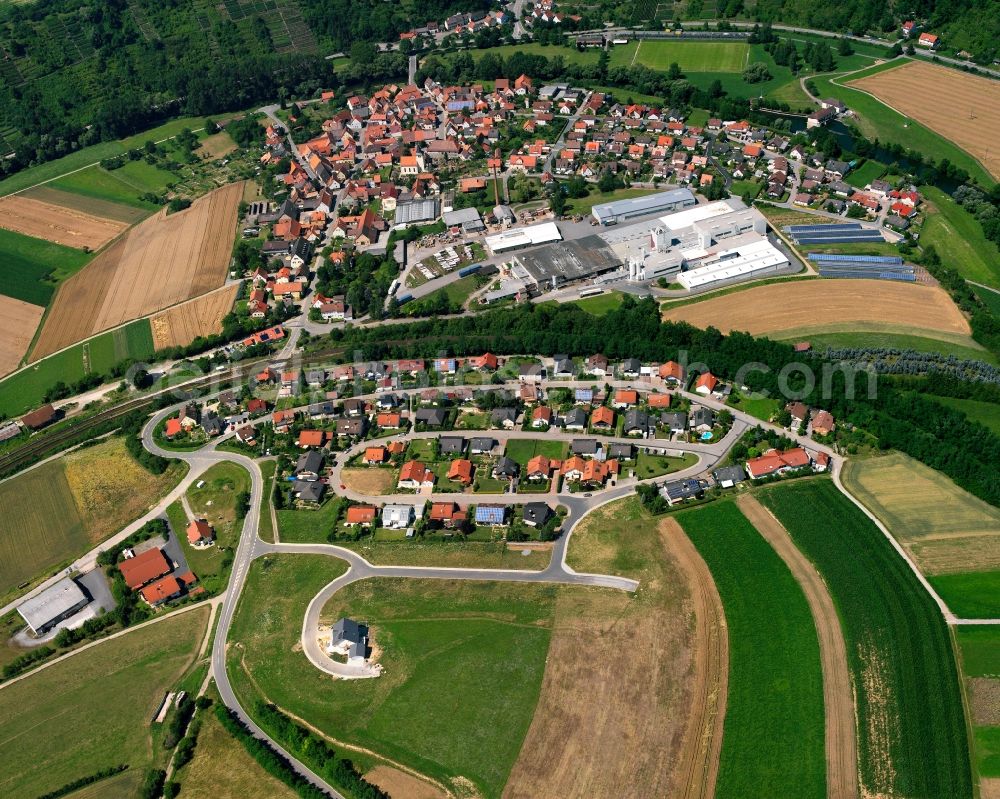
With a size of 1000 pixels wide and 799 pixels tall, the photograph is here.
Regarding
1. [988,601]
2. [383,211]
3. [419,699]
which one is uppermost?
[383,211]

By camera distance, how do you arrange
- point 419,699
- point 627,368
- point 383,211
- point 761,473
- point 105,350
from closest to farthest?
point 419,699 < point 761,473 < point 627,368 < point 105,350 < point 383,211

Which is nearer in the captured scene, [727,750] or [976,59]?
[727,750]

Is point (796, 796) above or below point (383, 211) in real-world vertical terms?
below

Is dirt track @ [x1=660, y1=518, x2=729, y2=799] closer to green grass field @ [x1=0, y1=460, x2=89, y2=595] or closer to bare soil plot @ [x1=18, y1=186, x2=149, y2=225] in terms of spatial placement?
green grass field @ [x1=0, y1=460, x2=89, y2=595]

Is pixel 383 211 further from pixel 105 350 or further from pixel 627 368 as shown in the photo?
pixel 627 368

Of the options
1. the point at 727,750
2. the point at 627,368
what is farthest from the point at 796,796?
the point at 627,368

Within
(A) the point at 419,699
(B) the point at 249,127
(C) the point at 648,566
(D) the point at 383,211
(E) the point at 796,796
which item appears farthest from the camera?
(B) the point at 249,127

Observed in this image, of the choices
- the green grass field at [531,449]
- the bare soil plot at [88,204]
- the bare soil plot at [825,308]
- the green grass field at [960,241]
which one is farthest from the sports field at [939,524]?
the bare soil plot at [88,204]
